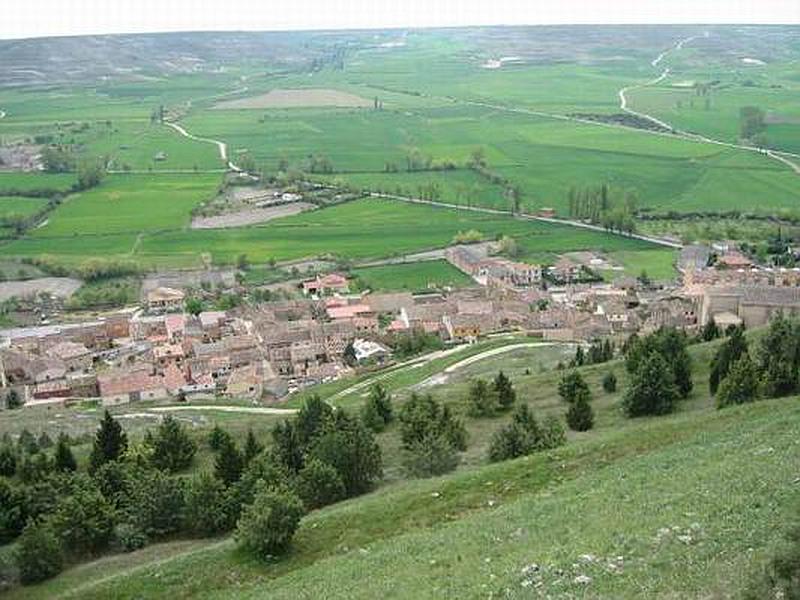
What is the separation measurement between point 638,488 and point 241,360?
4394 centimetres

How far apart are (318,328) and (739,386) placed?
3974cm

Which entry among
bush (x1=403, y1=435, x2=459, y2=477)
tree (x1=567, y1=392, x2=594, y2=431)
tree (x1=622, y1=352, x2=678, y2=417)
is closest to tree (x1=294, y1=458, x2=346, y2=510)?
bush (x1=403, y1=435, x2=459, y2=477)

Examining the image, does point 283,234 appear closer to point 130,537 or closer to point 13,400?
point 13,400

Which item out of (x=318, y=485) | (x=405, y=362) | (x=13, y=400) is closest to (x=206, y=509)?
(x=318, y=485)

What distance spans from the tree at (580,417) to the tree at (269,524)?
501 inches

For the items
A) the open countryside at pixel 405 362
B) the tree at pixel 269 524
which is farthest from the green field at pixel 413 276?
the tree at pixel 269 524

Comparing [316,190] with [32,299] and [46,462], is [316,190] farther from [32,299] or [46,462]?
[46,462]

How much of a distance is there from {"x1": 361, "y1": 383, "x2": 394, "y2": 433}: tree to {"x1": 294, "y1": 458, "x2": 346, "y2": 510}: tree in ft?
26.1

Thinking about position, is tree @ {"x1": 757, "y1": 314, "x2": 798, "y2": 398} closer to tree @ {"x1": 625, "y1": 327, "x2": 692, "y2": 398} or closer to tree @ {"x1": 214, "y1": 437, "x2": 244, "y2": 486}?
tree @ {"x1": 625, "y1": 327, "x2": 692, "y2": 398}

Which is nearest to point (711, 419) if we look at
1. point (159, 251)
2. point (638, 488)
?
point (638, 488)

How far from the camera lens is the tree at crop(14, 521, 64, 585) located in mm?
24047

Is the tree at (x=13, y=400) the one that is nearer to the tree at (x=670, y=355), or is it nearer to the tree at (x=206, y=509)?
the tree at (x=206, y=509)

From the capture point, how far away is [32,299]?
266 feet

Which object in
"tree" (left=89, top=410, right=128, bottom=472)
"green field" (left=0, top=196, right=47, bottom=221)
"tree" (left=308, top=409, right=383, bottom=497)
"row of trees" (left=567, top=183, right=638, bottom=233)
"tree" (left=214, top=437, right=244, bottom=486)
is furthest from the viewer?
"green field" (left=0, top=196, right=47, bottom=221)
